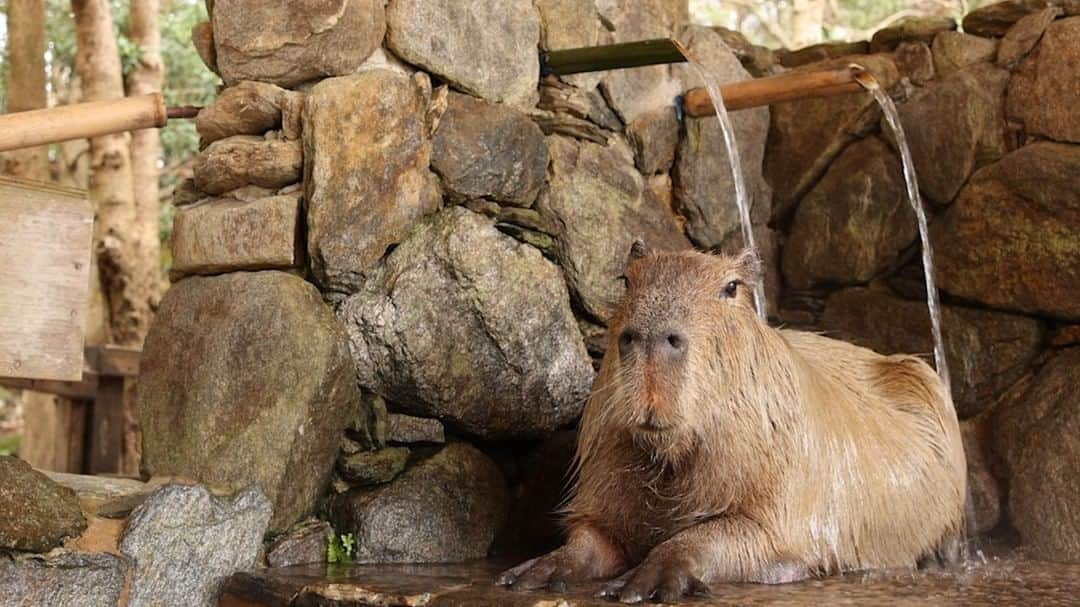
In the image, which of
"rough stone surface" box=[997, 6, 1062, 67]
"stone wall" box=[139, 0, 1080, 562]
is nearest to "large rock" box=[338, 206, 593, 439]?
"stone wall" box=[139, 0, 1080, 562]

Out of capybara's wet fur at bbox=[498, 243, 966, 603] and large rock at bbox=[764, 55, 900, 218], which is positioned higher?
large rock at bbox=[764, 55, 900, 218]

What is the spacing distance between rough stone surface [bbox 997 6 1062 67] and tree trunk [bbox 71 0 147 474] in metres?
5.58

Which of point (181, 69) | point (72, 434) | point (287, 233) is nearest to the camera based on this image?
point (287, 233)

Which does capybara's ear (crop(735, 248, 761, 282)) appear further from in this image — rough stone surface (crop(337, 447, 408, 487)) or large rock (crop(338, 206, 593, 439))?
rough stone surface (crop(337, 447, 408, 487))

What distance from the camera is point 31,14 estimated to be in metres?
7.49

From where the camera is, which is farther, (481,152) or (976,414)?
(976,414)

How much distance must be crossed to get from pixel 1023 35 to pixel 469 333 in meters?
2.57

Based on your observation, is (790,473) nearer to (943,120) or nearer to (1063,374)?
(1063,374)

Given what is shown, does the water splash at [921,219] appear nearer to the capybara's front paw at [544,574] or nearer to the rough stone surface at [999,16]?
the rough stone surface at [999,16]

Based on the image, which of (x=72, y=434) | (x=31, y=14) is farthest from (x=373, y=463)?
(x=31, y=14)

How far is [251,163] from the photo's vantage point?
423 cm

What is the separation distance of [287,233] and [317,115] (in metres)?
0.40

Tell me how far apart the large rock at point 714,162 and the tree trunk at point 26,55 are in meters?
3.97

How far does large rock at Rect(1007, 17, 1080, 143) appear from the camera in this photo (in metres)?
4.85
